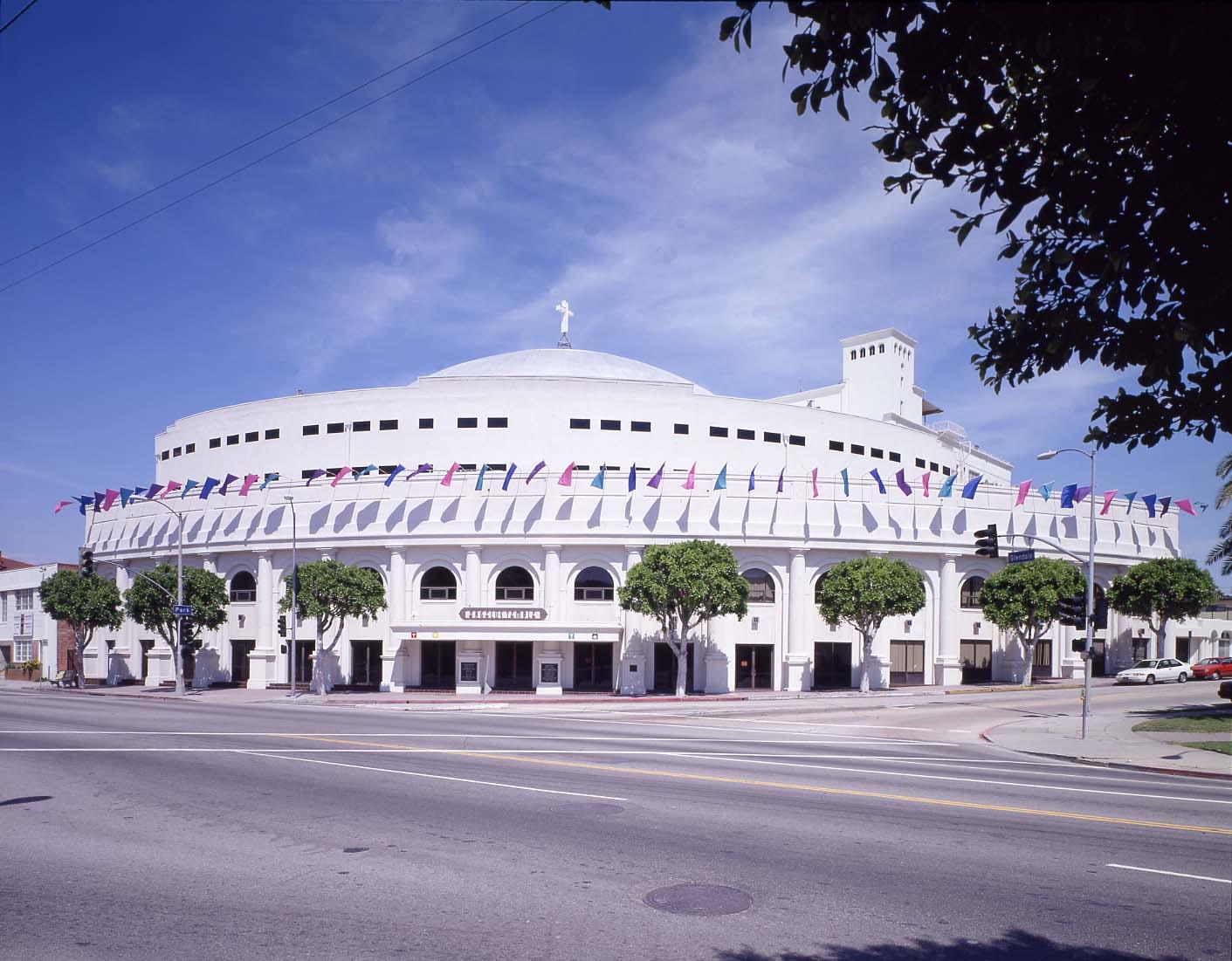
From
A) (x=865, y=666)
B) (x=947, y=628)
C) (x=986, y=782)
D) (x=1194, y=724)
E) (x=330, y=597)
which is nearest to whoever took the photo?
(x=986, y=782)

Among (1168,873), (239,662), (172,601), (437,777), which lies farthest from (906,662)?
(1168,873)

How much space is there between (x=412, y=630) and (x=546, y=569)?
757 centimetres

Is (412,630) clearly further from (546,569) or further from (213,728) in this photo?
(213,728)

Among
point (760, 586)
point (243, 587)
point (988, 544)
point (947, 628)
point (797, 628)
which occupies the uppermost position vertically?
point (988, 544)

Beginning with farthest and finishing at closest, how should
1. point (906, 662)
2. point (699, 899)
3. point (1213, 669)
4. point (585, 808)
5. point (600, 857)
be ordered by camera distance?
point (906, 662), point (1213, 669), point (585, 808), point (600, 857), point (699, 899)

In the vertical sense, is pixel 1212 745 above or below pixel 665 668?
above

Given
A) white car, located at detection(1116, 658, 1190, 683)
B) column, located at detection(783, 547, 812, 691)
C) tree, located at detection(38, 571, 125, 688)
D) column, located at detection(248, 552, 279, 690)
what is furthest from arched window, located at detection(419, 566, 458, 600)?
white car, located at detection(1116, 658, 1190, 683)

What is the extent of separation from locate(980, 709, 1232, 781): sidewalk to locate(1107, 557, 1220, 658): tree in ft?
80.2

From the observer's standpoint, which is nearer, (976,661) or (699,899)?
(699,899)

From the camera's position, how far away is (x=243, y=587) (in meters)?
55.2

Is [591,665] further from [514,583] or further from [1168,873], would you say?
[1168,873]

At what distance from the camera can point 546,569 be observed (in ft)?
156

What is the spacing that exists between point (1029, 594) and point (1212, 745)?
985 inches

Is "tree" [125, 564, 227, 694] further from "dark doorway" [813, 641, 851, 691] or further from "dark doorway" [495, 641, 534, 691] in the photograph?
"dark doorway" [813, 641, 851, 691]
